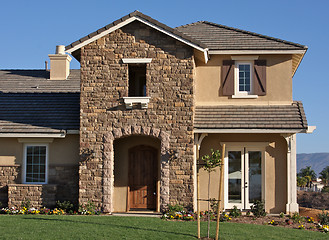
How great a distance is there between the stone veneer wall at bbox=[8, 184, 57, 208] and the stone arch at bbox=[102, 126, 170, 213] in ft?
7.03

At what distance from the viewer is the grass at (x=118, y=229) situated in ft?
39.6

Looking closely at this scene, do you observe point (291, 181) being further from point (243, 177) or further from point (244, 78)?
point (244, 78)

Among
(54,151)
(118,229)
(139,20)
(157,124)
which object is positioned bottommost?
(118,229)

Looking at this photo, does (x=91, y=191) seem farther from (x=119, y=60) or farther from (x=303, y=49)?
(x=303, y=49)

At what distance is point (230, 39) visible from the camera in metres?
18.5

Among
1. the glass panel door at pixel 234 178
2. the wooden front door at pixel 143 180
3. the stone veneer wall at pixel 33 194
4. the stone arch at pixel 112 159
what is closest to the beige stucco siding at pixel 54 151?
the stone veneer wall at pixel 33 194

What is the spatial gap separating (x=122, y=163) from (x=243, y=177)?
449 centimetres

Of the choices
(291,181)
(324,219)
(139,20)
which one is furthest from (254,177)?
(139,20)

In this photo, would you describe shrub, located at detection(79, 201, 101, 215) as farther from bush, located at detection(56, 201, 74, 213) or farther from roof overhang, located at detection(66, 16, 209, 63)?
roof overhang, located at detection(66, 16, 209, 63)

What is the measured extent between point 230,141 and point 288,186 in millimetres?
2626

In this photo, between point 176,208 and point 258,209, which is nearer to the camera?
point 176,208

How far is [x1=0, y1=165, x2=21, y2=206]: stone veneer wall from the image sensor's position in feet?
56.6

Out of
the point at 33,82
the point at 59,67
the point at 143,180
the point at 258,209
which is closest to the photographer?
the point at 258,209

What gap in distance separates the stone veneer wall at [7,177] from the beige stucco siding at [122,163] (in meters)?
3.66
